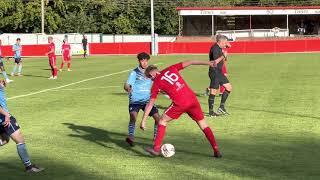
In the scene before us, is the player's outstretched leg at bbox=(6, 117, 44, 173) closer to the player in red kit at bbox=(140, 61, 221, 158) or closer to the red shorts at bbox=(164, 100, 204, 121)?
the player in red kit at bbox=(140, 61, 221, 158)

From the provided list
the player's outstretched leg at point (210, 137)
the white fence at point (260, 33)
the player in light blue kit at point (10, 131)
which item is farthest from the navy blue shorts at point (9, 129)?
the white fence at point (260, 33)

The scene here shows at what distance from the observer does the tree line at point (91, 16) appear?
76.1 m

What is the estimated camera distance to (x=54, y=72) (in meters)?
27.0

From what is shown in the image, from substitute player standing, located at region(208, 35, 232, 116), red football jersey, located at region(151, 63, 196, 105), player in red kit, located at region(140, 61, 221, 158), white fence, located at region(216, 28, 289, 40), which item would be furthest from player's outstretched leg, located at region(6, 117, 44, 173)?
white fence, located at region(216, 28, 289, 40)

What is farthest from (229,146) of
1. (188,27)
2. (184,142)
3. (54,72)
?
(188,27)

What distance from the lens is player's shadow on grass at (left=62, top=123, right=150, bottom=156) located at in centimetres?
1056

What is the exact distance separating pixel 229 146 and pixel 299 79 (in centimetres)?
1423

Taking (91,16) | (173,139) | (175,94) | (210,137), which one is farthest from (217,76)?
(91,16)

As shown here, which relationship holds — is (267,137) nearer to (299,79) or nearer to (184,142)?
(184,142)

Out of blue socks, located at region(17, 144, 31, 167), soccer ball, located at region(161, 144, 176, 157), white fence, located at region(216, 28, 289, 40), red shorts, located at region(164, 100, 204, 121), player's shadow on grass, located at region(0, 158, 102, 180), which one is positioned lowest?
player's shadow on grass, located at region(0, 158, 102, 180)

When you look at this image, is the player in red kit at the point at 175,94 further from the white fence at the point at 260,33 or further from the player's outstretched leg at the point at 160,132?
the white fence at the point at 260,33

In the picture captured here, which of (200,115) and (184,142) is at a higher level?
(200,115)

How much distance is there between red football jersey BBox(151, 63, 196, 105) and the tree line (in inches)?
2713

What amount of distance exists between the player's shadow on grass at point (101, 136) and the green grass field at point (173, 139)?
0.02 metres
